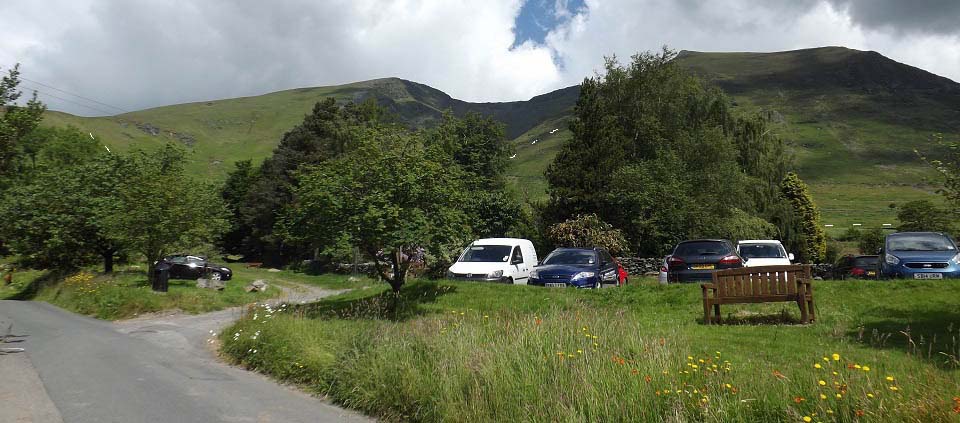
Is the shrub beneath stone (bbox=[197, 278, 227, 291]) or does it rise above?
above

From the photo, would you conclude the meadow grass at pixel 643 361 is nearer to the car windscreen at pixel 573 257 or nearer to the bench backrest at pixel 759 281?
the bench backrest at pixel 759 281

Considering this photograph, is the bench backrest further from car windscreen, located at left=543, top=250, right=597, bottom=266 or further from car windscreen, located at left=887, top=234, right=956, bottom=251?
car windscreen, located at left=887, top=234, right=956, bottom=251

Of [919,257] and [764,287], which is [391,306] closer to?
[764,287]

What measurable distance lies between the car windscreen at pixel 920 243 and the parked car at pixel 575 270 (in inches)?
295

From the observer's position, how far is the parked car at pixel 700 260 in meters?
17.2

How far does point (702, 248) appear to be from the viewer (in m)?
18.0

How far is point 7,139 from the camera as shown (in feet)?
49.8

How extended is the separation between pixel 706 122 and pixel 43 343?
128 ft

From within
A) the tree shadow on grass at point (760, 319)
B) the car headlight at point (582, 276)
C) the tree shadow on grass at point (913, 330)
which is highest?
the car headlight at point (582, 276)

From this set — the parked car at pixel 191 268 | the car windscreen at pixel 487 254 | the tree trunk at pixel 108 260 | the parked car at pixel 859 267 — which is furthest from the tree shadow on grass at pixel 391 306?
the parked car at pixel 191 268

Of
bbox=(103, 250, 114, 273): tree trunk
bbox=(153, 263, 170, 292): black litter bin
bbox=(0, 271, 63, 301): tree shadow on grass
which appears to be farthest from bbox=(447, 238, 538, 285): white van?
bbox=(0, 271, 63, 301): tree shadow on grass

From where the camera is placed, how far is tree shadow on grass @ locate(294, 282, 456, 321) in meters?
14.1

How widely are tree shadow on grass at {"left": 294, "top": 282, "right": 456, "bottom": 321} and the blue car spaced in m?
11.3

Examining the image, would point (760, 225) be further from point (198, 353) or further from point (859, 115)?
point (859, 115)
